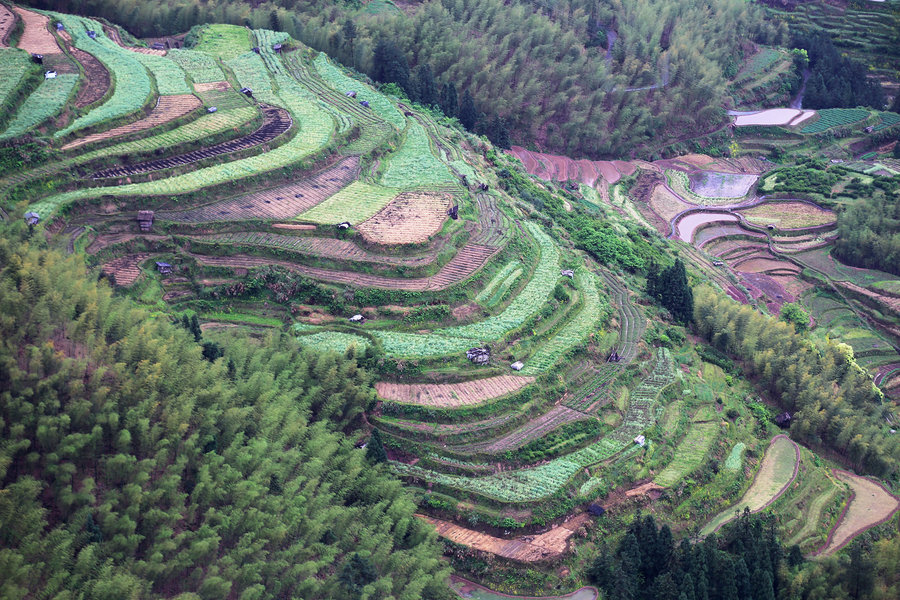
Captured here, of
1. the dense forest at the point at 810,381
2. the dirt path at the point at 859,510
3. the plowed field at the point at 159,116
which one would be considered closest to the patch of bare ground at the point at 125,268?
the plowed field at the point at 159,116

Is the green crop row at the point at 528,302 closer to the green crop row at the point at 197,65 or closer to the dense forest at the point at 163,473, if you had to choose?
the dense forest at the point at 163,473

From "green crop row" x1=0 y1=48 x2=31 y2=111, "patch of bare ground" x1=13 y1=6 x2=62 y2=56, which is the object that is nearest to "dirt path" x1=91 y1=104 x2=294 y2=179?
"green crop row" x1=0 y1=48 x2=31 y2=111

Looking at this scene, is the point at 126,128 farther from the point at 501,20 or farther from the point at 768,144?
the point at 768,144

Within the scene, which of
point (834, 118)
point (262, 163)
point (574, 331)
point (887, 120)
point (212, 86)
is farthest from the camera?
point (887, 120)

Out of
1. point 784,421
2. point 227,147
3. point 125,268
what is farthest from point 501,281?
point 125,268

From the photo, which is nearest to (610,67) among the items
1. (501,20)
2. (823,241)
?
(501,20)

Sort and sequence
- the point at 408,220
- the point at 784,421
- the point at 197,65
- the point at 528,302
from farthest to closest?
the point at 197,65
the point at 408,220
the point at 784,421
the point at 528,302

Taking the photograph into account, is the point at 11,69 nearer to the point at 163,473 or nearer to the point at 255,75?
the point at 255,75

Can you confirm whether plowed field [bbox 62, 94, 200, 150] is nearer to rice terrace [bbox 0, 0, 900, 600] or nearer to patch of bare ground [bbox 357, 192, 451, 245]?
rice terrace [bbox 0, 0, 900, 600]
